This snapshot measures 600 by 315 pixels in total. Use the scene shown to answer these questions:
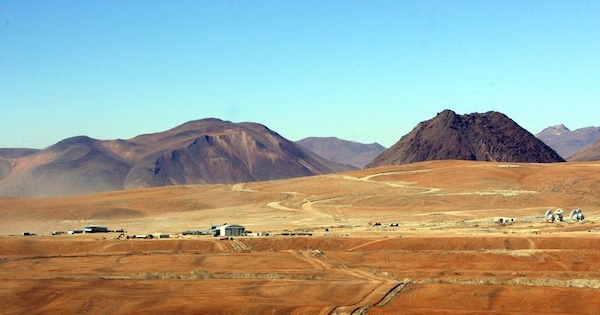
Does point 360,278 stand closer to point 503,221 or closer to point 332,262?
point 332,262

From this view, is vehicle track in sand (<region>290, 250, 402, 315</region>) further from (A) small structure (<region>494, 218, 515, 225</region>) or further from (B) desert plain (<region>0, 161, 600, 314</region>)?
(A) small structure (<region>494, 218, 515, 225</region>)

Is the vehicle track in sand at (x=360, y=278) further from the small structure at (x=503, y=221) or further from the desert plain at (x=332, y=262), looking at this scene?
the small structure at (x=503, y=221)

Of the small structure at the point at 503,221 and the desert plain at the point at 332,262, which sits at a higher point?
the small structure at the point at 503,221

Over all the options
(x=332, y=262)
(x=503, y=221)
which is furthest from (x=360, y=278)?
(x=503, y=221)

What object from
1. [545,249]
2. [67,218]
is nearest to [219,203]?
[67,218]

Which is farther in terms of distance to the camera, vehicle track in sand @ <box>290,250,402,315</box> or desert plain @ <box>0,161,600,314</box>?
desert plain @ <box>0,161,600,314</box>

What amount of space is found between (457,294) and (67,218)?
121m

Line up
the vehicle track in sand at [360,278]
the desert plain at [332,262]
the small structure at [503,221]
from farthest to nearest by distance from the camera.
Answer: the small structure at [503,221] < the desert plain at [332,262] < the vehicle track in sand at [360,278]

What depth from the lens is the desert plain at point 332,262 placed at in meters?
59.6

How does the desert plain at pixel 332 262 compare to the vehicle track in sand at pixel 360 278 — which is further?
the desert plain at pixel 332 262

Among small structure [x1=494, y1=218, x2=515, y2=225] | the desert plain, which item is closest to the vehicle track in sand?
the desert plain

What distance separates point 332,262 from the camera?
81.1 meters

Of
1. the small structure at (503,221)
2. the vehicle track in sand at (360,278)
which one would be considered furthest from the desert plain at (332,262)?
the small structure at (503,221)

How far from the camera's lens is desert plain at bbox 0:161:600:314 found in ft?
196
